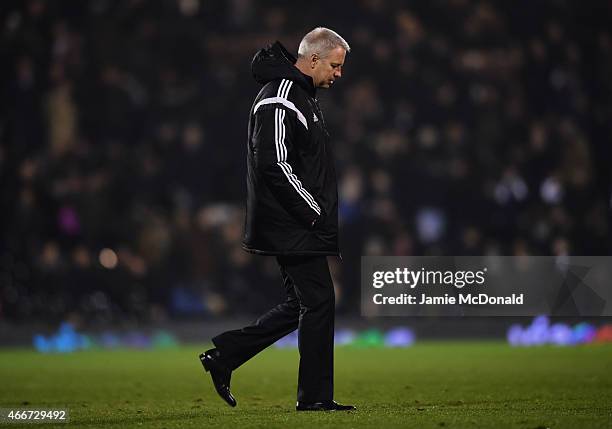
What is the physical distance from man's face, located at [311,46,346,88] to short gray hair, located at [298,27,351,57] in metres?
→ 0.02

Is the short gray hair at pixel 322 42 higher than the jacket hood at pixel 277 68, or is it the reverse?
Answer: the short gray hair at pixel 322 42

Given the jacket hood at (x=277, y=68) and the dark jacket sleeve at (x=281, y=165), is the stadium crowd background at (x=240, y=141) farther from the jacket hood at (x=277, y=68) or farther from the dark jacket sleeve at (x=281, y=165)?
the dark jacket sleeve at (x=281, y=165)

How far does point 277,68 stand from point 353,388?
298cm

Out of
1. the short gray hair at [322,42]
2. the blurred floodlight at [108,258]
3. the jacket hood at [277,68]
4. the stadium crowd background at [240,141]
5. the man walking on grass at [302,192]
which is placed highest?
the stadium crowd background at [240,141]

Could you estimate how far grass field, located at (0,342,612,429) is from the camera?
19.5 feet

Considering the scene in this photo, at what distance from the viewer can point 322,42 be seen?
6.37 meters

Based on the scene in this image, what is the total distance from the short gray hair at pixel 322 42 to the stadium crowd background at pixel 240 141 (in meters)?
8.64

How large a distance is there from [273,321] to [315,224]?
65cm

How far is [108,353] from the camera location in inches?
545

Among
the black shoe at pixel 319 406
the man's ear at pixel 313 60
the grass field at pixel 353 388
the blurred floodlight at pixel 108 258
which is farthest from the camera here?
the blurred floodlight at pixel 108 258

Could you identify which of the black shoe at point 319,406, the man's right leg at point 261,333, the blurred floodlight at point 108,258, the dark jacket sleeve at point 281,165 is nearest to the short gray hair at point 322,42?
the dark jacket sleeve at point 281,165

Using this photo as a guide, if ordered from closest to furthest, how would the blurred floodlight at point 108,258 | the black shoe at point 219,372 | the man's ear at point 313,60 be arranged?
the man's ear at point 313,60 → the black shoe at point 219,372 → the blurred floodlight at point 108,258

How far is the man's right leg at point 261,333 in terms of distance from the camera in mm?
6551

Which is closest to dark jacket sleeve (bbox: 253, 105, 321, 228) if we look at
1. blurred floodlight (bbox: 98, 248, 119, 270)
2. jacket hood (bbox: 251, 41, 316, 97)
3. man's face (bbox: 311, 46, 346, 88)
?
jacket hood (bbox: 251, 41, 316, 97)
